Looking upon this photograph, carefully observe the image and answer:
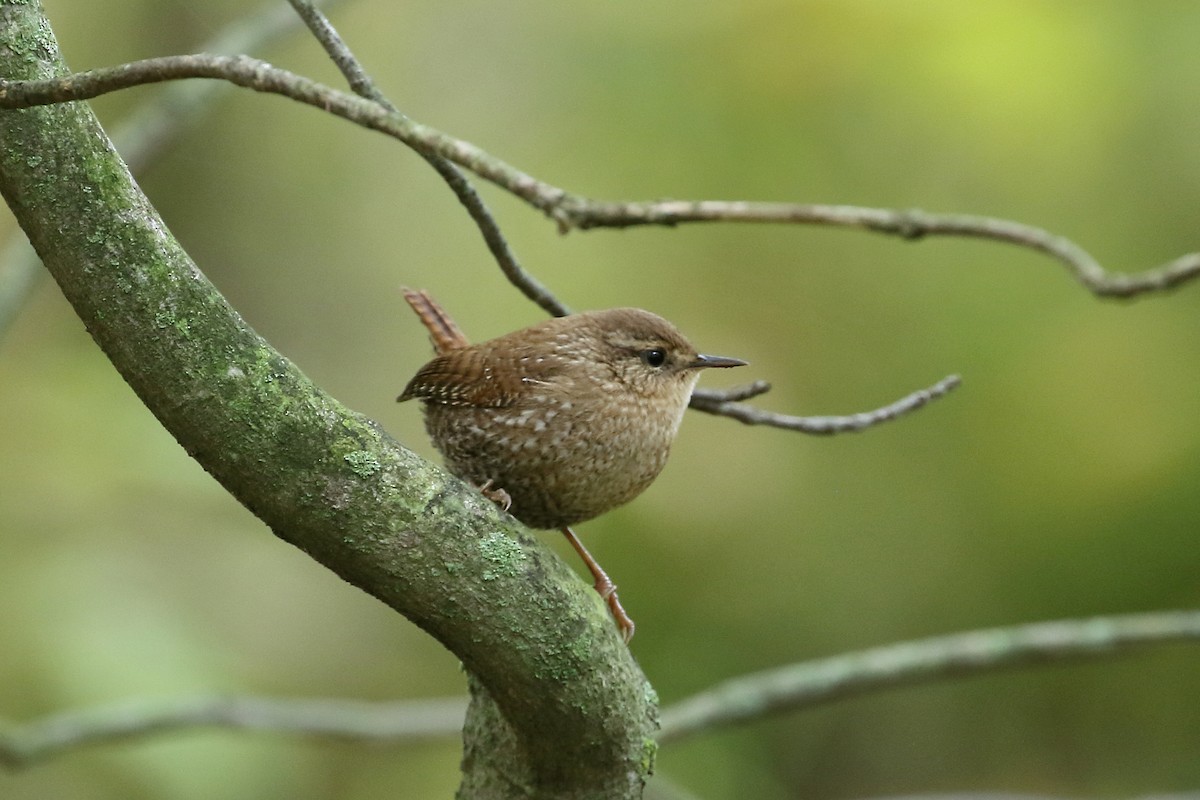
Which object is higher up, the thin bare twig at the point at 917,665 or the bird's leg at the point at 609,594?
the thin bare twig at the point at 917,665

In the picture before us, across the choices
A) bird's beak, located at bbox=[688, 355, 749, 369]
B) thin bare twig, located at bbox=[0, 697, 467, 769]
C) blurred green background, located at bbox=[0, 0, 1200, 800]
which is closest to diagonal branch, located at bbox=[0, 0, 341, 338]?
blurred green background, located at bbox=[0, 0, 1200, 800]

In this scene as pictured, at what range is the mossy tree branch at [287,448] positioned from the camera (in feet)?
5.62

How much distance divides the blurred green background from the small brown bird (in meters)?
1.58

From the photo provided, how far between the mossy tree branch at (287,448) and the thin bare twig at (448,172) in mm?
371

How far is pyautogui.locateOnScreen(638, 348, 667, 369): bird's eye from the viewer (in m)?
3.31

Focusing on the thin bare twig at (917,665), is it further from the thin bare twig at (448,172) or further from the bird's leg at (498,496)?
the thin bare twig at (448,172)

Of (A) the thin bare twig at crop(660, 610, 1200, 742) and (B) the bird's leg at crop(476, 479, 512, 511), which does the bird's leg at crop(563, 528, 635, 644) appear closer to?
(B) the bird's leg at crop(476, 479, 512, 511)

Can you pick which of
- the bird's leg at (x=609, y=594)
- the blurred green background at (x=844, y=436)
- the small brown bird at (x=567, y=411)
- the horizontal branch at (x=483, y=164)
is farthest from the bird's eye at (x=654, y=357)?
the blurred green background at (x=844, y=436)

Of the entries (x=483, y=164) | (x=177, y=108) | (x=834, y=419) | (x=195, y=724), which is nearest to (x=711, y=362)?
(x=834, y=419)

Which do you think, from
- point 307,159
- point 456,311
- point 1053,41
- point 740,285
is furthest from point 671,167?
point 307,159

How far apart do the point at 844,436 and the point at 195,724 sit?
9.20ft

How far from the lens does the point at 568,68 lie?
6.07m

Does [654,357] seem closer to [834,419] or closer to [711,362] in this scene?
[711,362]

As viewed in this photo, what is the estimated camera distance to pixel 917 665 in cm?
356
